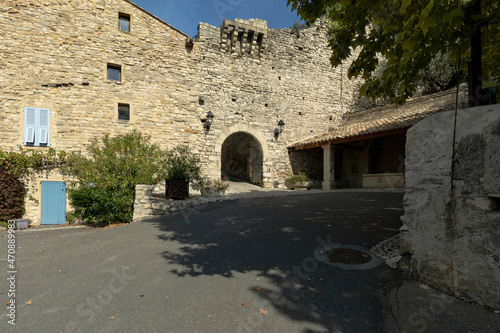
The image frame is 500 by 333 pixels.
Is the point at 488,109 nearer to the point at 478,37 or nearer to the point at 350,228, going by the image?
the point at 478,37

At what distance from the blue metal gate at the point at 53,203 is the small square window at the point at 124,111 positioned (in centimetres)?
363

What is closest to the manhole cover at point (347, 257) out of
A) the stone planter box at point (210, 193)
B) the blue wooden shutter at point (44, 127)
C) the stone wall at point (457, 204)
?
the stone wall at point (457, 204)

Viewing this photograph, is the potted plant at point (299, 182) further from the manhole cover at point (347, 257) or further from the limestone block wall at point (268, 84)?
the manhole cover at point (347, 257)

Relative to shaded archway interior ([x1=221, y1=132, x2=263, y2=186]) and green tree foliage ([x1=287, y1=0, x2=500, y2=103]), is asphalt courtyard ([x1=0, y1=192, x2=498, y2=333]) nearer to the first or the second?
green tree foliage ([x1=287, y1=0, x2=500, y2=103])

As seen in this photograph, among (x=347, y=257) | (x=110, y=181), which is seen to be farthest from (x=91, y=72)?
(x=347, y=257)

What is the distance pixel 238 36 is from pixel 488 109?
13058mm

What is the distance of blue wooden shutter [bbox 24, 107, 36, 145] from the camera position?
9234mm

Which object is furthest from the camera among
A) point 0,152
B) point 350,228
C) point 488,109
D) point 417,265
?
point 0,152

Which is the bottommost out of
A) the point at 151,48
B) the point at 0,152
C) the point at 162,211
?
the point at 162,211

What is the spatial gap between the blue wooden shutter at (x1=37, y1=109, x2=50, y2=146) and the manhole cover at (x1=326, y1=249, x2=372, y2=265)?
36.7 feet

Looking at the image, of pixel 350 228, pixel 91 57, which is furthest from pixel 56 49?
pixel 350 228

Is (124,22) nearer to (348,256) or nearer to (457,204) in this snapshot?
(348,256)

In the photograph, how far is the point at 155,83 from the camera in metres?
11.5

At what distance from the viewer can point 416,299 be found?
8.45 ft
